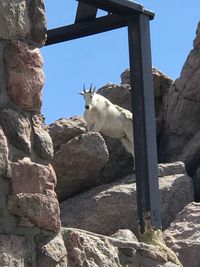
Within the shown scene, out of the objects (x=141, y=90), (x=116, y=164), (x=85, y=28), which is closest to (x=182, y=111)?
(x=116, y=164)

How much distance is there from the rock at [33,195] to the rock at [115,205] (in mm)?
8327

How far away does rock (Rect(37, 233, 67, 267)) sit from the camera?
327 cm

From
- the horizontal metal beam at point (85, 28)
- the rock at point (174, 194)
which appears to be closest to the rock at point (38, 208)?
the horizontal metal beam at point (85, 28)

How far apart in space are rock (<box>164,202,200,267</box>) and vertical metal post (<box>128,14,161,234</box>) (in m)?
5.62

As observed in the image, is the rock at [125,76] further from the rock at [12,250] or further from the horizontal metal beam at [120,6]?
the rock at [12,250]

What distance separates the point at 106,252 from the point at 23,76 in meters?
0.86

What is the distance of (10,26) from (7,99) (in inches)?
11.7

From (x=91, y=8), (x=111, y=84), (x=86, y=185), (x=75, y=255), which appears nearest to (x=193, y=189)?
(x=86, y=185)

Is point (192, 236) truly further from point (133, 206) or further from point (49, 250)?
point (49, 250)

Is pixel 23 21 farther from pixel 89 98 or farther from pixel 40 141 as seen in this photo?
pixel 89 98

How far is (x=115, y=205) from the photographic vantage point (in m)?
12.6

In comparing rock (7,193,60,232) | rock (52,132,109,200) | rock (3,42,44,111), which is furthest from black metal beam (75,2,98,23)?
rock (52,132,109,200)

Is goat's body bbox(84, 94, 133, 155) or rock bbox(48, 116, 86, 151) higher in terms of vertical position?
goat's body bbox(84, 94, 133, 155)

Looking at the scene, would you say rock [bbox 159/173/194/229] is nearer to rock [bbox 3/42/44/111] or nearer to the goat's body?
the goat's body
